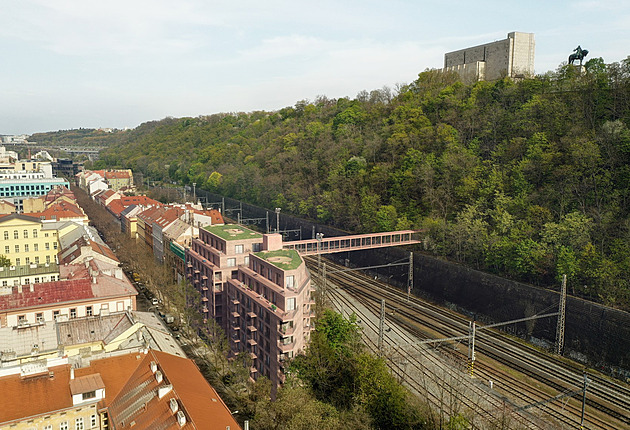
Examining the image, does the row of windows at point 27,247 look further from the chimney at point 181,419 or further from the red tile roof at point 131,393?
the chimney at point 181,419

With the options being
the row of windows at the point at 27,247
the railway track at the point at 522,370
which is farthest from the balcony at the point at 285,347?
the row of windows at the point at 27,247

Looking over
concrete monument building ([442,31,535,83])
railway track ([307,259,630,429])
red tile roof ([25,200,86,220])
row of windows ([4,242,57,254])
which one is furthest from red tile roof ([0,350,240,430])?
concrete monument building ([442,31,535,83])

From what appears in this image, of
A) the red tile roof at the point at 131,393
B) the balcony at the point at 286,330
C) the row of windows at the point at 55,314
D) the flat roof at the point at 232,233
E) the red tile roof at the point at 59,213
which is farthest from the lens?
the red tile roof at the point at 59,213

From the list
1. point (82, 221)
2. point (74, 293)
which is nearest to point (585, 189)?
point (74, 293)

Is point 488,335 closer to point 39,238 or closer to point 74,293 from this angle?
point 74,293

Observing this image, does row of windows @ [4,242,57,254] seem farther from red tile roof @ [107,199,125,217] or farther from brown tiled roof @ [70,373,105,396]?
brown tiled roof @ [70,373,105,396]

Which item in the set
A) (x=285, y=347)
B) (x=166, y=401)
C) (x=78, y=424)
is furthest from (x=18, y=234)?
(x=166, y=401)

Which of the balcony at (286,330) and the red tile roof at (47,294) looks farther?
the red tile roof at (47,294)
